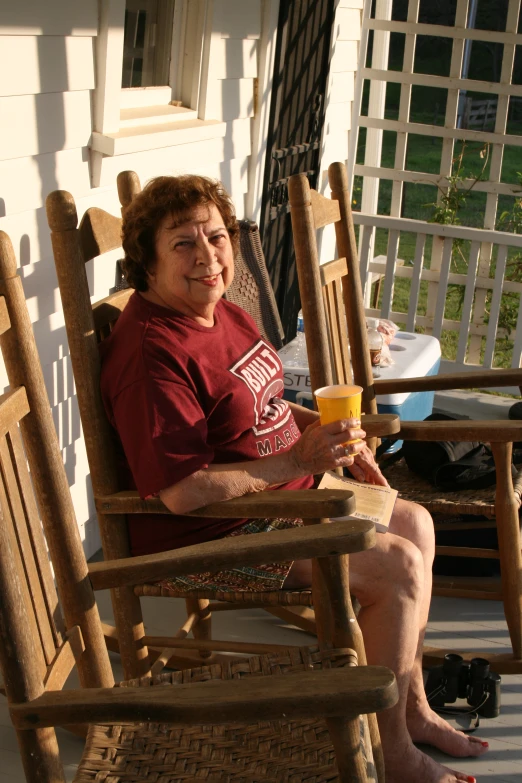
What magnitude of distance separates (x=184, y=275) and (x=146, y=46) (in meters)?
1.50

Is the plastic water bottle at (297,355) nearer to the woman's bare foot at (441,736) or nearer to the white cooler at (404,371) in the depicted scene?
the white cooler at (404,371)

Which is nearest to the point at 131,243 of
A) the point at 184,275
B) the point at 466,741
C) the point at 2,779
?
the point at 184,275

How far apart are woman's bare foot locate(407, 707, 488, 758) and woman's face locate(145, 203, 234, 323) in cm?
111

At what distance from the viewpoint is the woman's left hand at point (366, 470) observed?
2.48 m

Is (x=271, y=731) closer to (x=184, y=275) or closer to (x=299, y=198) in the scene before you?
(x=184, y=275)

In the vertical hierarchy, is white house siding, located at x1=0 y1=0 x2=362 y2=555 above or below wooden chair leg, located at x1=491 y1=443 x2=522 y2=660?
above

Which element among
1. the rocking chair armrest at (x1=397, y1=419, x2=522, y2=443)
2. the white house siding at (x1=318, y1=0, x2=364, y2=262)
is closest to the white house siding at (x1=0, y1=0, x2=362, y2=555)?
the rocking chair armrest at (x1=397, y1=419, x2=522, y2=443)

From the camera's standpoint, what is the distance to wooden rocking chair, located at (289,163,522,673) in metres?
2.60

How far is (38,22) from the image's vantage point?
2.51m

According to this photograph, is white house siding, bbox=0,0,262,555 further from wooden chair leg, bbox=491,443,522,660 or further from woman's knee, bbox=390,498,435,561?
wooden chair leg, bbox=491,443,522,660

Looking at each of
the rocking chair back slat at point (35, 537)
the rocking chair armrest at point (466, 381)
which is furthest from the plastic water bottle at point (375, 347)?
the rocking chair back slat at point (35, 537)

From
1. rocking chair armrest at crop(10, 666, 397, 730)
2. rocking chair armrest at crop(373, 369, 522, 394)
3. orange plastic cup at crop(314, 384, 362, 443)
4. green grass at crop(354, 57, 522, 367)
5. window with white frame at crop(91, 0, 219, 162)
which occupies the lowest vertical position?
green grass at crop(354, 57, 522, 367)

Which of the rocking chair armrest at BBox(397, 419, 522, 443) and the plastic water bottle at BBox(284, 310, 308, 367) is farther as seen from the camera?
the plastic water bottle at BBox(284, 310, 308, 367)

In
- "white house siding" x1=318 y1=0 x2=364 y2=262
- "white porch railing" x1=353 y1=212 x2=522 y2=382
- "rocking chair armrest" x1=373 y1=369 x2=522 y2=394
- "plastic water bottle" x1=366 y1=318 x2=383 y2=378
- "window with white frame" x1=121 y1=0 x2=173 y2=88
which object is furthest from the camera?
"white porch railing" x1=353 y1=212 x2=522 y2=382
